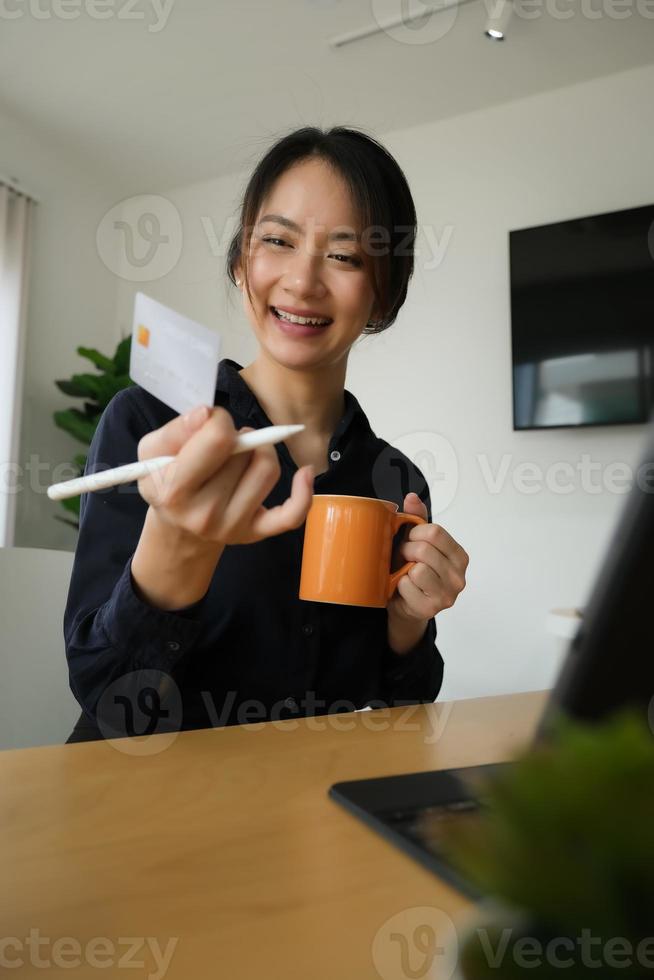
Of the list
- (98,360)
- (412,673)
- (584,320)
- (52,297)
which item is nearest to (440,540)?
(412,673)

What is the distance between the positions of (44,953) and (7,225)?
356cm

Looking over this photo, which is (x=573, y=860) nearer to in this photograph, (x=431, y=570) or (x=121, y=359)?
(x=431, y=570)

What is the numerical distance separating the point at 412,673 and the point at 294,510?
21.7 inches

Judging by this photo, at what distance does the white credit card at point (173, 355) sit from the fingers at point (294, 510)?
0.07 meters

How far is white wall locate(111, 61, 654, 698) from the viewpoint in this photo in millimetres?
2707

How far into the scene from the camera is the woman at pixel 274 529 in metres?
0.60

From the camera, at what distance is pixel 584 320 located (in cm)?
265

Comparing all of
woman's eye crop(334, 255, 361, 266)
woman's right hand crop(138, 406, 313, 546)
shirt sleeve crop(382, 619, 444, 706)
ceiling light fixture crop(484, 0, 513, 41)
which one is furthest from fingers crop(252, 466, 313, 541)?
ceiling light fixture crop(484, 0, 513, 41)

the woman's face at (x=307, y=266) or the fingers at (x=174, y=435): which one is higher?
the woman's face at (x=307, y=266)

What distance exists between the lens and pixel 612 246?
2609 mm

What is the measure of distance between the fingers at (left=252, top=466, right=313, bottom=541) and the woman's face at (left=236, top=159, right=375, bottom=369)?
1.82ft

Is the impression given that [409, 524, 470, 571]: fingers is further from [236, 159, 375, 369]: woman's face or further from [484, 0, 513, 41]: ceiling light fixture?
[484, 0, 513, 41]: ceiling light fixture

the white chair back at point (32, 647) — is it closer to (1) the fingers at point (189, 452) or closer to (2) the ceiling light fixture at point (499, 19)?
(1) the fingers at point (189, 452)

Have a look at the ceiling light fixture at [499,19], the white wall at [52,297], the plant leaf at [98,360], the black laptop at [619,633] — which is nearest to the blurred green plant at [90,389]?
the plant leaf at [98,360]
